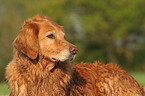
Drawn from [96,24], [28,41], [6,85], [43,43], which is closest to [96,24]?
[96,24]

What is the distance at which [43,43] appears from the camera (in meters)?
4.95

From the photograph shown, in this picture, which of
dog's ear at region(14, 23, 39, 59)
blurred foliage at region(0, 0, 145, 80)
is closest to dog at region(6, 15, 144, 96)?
dog's ear at region(14, 23, 39, 59)

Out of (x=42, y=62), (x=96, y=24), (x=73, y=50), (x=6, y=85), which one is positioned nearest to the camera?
(x=73, y=50)

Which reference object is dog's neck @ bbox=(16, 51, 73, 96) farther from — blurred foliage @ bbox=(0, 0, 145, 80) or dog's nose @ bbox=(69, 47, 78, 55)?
blurred foliage @ bbox=(0, 0, 145, 80)

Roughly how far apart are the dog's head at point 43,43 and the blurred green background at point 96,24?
28.2 m

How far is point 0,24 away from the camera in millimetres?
33656

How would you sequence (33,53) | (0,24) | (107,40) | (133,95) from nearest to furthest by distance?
(33,53) < (133,95) < (0,24) < (107,40)

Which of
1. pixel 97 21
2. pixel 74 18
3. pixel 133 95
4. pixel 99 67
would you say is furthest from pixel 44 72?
pixel 74 18

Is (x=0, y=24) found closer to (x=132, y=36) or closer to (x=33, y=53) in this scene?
(x=132, y=36)

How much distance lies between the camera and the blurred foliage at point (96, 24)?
34312 mm

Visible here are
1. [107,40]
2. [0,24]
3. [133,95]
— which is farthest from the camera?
[107,40]

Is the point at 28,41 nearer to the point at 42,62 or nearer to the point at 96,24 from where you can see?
the point at 42,62

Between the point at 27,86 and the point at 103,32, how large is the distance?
32.9 metres

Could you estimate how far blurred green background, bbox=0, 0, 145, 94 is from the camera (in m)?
34.3
